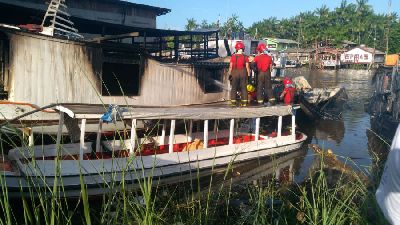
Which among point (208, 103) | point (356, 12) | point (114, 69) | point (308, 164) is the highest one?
point (356, 12)

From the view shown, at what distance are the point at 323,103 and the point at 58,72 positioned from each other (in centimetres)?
1492

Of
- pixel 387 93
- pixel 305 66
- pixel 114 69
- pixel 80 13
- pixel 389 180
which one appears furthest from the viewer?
pixel 305 66

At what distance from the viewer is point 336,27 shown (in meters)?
73.0

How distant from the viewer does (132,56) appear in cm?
1101

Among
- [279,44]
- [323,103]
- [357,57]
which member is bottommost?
[323,103]

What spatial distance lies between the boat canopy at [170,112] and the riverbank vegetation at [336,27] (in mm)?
55350

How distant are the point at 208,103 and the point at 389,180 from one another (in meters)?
11.7

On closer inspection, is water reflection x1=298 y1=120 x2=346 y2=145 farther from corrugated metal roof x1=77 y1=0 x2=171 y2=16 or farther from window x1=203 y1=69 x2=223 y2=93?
corrugated metal roof x1=77 y1=0 x2=171 y2=16

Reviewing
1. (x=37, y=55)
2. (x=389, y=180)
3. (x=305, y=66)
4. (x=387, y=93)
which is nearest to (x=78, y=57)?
(x=37, y=55)

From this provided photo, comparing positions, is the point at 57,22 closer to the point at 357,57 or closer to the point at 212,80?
the point at 212,80

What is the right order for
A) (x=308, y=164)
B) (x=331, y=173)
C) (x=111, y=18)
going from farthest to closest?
(x=111, y=18) → (x=308, y=164) → (x=331, y=173)

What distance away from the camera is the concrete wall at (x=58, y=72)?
9.40 metres

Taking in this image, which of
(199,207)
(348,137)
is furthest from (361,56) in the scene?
(199,207)

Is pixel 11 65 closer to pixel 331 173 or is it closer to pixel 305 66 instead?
pixel 331 173
